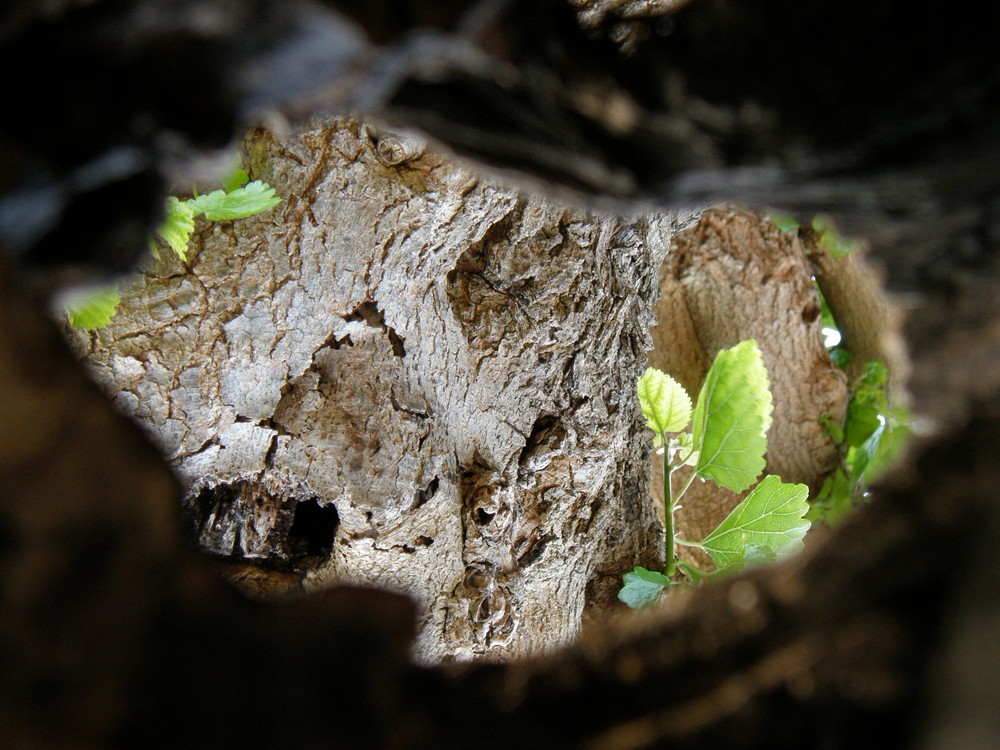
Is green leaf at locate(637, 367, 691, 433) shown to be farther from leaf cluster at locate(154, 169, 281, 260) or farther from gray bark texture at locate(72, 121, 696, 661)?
leaf cluster at locate(154, 169, 281, 260)

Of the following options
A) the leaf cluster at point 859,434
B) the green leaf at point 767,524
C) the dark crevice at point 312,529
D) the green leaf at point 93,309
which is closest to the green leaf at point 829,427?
the leaf cluster at point 859,434

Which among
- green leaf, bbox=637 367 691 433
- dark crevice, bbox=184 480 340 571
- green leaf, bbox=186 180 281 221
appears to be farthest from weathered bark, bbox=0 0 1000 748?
green leaf, bbox=637 367 691 433

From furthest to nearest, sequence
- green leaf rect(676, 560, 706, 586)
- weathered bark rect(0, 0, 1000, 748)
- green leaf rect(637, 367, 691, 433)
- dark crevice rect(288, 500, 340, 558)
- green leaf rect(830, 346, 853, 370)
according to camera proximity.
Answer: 1. green leaf rect(830, 346, 853, 370)
2. green leaf rect(676, 560, 706, 586)
3. green leaf rect(637, 367, 691, 433)
4. dark crevice rect(288, 500, 340, 558)
5. weathered bark rect(0, 0, 1000, 748)

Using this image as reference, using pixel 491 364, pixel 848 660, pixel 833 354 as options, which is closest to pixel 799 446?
pixel 833 354

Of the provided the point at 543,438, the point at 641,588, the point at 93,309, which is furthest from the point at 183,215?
the point at 641,588

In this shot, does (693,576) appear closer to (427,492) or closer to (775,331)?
(427,492)
